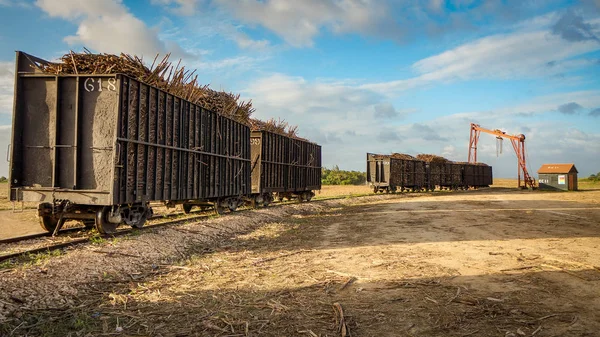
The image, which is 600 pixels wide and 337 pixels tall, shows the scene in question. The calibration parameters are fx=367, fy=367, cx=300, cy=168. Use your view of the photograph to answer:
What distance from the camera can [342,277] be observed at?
600 centimetres

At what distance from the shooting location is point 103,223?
818cm

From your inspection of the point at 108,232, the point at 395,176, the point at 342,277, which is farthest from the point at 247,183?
the point at 395,176

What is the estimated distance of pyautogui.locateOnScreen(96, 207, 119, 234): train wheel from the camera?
808 cm

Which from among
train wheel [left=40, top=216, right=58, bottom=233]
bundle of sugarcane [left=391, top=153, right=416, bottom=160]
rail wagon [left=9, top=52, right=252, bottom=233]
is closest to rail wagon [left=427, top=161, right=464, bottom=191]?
bundle of sugarcane [left=391, top=153, right=416, bottom=160]

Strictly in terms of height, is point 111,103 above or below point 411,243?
above

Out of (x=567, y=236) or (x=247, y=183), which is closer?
(x=567, y=236)

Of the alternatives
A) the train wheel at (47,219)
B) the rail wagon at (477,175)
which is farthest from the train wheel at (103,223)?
the rail wagon at (477,175)

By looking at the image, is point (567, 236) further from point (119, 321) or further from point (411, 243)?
point (119, 321)

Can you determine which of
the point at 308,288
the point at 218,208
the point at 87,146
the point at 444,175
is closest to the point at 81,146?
the point at 87,146

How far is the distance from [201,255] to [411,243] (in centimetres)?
502

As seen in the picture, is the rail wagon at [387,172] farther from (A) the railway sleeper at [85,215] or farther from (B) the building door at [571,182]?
(A) the railway sleeper at [85,215]

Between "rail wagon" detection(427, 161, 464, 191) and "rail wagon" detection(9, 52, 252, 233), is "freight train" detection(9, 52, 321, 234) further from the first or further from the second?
"rail wagon" detection(427, 161, 464, 191)

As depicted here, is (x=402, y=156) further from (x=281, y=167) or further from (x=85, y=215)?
(x=85, y=215)

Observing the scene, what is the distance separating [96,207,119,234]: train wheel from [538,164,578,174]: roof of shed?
47.3 metres
